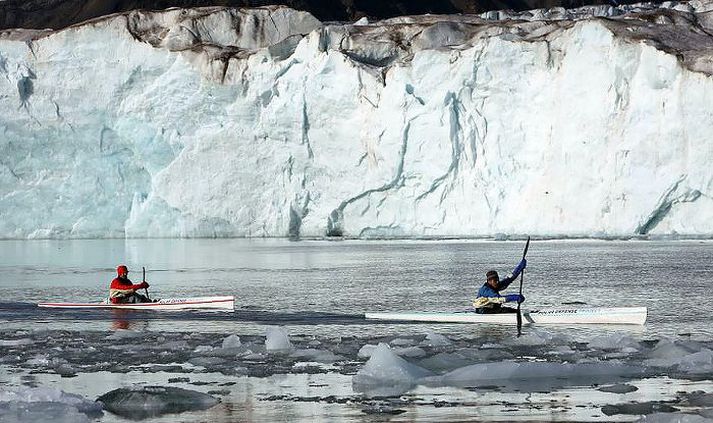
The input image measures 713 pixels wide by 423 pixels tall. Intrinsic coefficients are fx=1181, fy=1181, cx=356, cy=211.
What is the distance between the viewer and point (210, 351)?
13.5 meters

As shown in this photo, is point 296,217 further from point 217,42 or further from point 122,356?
point 122,356

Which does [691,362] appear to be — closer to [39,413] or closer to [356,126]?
[39,413]

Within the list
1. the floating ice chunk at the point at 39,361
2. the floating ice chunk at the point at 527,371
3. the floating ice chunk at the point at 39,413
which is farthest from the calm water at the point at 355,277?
the floating ice chunk at the point at 39,413

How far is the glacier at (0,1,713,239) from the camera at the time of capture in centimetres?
3841

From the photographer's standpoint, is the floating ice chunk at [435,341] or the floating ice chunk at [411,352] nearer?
the floating ice chunk at [411,352]

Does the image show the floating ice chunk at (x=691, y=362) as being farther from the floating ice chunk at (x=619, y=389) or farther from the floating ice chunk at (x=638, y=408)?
the floating ice chunk at (x=638, y=408)

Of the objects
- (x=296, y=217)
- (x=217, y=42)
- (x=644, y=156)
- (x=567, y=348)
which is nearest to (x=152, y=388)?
(x=567, y=348)

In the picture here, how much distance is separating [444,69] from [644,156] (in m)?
7.51

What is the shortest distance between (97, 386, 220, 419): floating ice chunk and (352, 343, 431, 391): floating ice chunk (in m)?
1.59

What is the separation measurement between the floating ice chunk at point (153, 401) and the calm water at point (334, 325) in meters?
0.23

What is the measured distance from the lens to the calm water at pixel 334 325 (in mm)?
10164

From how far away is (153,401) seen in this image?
10070mm

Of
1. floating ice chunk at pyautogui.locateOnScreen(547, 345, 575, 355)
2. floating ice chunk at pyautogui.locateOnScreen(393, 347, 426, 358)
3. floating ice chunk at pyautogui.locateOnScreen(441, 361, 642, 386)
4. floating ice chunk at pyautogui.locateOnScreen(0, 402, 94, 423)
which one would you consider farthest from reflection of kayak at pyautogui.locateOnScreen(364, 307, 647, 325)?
floating ice chunk at pyautogui.locateOnScreen(0, 402, 94, 423)

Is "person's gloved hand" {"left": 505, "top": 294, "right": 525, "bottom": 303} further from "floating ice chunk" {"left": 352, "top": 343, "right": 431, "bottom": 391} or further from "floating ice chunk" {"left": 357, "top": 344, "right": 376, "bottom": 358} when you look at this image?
"floating ice chunk" {"left": 352, "top": 343, "right": 431, "bottom": 391}
